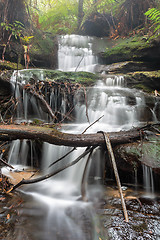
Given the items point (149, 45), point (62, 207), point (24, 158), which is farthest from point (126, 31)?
point (62, 207)

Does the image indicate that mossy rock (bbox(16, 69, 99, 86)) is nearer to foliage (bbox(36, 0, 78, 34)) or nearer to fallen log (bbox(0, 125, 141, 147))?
fallen log (bbox(0, 125, 141, 147))

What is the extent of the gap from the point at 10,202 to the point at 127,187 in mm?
1852

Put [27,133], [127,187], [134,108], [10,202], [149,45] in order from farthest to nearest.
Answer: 1. [149,45]
2. [134,108]
3. [127,187]
4. [27,133]
5. [10,202]

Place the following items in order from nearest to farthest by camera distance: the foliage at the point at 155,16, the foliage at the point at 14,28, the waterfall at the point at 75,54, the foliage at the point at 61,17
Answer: the foliage at the point at 155,16 < the foliage at the point at 14,28 < the waterfall at the point at 75,54 < the foliage at the point at 61,17

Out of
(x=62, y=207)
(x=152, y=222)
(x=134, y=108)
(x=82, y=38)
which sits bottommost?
(x=62, y=207)

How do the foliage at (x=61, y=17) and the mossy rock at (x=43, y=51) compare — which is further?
the foliage at (x=61, y=17)

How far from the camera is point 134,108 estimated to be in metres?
5.19

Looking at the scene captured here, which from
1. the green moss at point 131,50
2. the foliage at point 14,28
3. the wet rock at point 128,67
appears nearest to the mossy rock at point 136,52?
the green moss at point 131,50

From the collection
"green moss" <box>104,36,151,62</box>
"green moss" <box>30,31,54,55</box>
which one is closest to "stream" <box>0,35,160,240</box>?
"green moss" <box>30,31,54,55</box>

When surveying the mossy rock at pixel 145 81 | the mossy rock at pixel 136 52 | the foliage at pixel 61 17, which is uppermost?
the foliage at pixel 61 17

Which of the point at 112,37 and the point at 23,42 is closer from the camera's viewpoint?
the point at 23,42

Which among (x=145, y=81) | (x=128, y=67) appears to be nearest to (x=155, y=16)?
(x=128, y=67)

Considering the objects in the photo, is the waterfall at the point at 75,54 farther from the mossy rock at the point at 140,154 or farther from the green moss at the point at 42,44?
the mossy rock at the point at 140,154

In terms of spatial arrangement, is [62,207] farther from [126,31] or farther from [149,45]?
[126,31]
